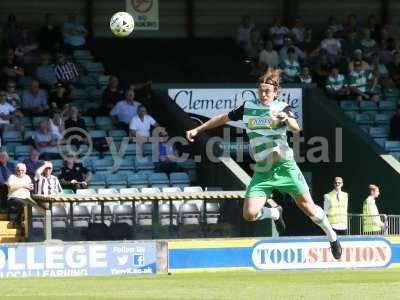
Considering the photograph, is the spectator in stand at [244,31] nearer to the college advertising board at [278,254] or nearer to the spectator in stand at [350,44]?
the spectator in stand at [350,44]

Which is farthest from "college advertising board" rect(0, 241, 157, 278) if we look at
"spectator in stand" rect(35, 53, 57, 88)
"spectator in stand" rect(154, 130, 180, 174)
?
"spectator in stand" rect(35, 53, 57, 88)

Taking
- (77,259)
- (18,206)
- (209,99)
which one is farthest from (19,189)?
(209,99)

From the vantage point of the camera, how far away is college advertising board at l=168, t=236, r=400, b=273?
18.9 meters

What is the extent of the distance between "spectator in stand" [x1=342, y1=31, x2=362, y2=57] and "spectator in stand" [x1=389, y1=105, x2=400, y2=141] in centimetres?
279

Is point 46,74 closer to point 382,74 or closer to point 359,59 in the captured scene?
point 359,59

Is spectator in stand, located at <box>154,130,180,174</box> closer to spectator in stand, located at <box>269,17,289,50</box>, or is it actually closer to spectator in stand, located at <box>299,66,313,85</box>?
spectator in stand, located at <box>299,66,313,85</box>

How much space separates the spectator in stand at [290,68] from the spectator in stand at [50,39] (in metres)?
5.15

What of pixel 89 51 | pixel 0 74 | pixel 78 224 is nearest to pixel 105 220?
pixel 78 224

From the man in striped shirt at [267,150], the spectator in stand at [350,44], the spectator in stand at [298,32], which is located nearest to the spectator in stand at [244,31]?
the spectator in stand at [298,32]

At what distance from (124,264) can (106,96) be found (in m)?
6.56

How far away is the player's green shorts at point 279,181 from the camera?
1285 centimetres

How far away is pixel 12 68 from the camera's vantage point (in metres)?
24.6

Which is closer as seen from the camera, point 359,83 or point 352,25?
point 359,83

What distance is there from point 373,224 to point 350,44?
819 cm
